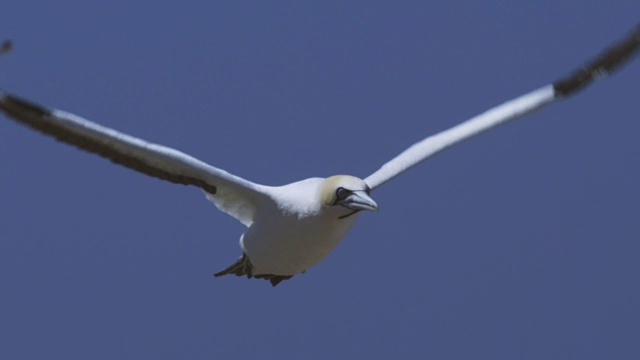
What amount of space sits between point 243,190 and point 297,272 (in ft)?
3.51

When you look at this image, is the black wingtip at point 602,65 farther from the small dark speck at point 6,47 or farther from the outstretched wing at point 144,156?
the small dark speck at point 6,47

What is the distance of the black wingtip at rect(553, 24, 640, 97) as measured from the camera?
18.7 meters

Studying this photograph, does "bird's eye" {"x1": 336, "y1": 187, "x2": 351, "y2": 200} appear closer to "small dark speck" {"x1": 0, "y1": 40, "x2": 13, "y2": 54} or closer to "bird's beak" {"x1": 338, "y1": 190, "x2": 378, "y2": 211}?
"bird's beak" {"x1": 338, "y1": 190, "x2": 378, "y2": 211}

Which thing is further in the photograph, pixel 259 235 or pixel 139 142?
pixel 259 235

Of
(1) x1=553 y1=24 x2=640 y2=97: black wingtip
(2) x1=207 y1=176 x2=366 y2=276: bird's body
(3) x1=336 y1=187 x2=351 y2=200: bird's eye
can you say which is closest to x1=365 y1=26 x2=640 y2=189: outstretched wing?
(1) x1=553 y1=24 x2=640 y2=97: black wingtip

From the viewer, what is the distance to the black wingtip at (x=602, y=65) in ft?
61.2

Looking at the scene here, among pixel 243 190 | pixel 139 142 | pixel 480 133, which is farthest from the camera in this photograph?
pixel 480 133

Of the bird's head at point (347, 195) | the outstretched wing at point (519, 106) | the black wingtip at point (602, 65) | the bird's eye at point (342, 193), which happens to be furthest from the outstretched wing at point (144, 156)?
the black wingtip at point (602, 65)

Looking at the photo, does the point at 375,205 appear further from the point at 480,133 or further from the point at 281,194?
the point at 480,133

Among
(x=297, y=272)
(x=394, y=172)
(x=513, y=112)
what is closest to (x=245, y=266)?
(x=297, y=272)

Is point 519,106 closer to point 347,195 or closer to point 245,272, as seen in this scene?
point 347,195

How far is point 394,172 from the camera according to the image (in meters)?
18.5

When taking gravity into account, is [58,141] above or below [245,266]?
above

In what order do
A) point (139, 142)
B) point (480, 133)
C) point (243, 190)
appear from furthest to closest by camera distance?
1. point (480, 133)
2. point (243, 190)
3. point (139, 142)
